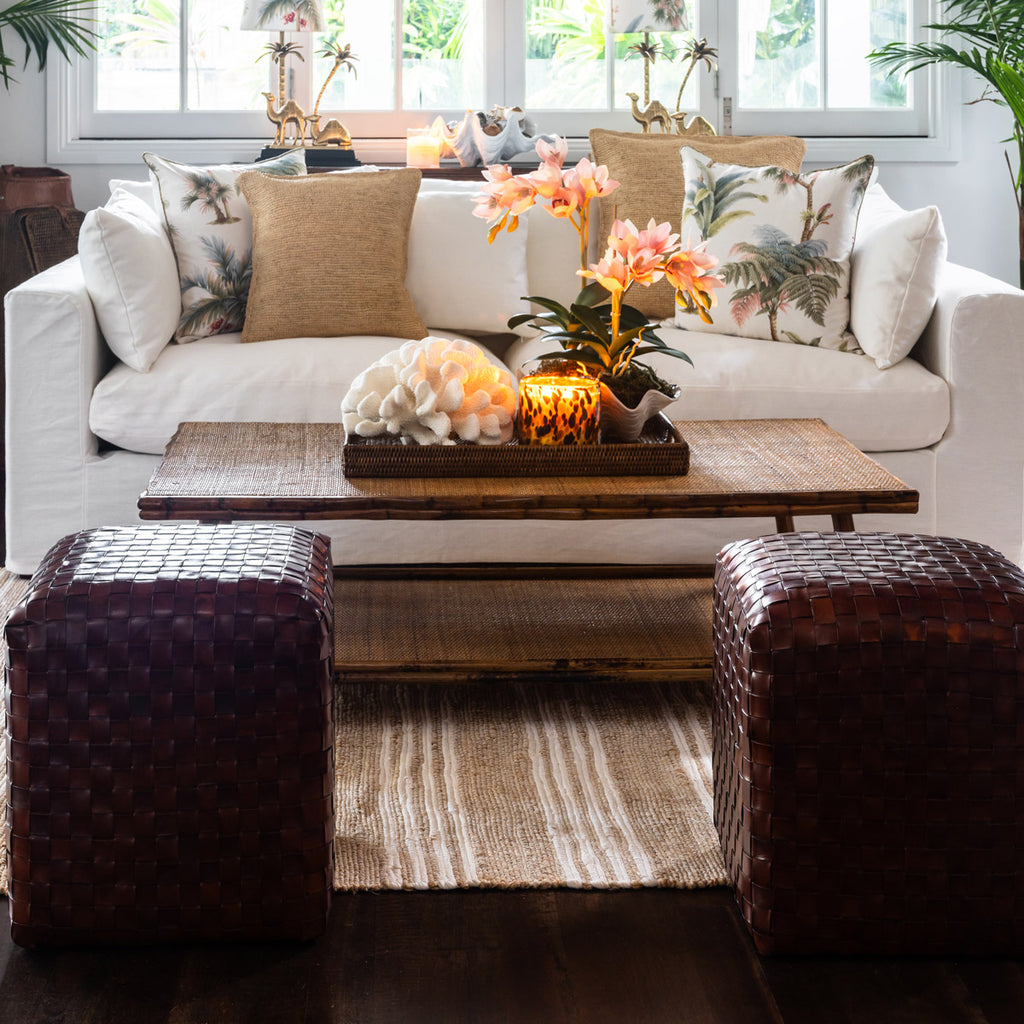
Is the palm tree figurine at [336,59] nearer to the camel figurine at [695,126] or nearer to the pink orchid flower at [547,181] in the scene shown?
the camel figurine at [695,126]

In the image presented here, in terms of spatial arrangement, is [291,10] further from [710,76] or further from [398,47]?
[710,76]

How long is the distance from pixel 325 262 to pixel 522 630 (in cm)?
117

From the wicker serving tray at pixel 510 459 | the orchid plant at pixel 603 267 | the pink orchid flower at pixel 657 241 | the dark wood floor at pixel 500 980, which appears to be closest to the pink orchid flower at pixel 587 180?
the orchid plant at pixel 603 267

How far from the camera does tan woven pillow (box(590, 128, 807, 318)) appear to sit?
3.28m

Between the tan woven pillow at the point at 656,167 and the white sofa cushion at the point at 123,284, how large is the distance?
121 centimetres

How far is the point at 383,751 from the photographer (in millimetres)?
2020

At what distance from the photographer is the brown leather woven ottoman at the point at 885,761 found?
4.43 ft

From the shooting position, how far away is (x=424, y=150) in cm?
375

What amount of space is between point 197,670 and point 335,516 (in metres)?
0.54

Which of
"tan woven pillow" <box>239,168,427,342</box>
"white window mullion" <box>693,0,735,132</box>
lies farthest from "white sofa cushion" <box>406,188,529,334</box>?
"white window mullion" <box>693,0,735,132</box>

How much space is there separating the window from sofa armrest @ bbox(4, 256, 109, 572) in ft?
5.19

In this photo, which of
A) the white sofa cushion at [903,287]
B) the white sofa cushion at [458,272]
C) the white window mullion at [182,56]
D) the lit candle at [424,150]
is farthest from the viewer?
the white window mullion at [182,56]

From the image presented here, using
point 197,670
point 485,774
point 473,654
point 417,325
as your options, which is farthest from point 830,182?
point 197,670

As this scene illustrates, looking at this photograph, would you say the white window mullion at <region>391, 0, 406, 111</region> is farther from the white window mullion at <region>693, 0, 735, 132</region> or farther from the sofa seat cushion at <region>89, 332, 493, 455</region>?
the sofa seat cushion at <region>89, 332, 493, 455</region>
